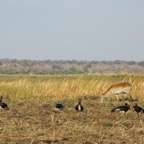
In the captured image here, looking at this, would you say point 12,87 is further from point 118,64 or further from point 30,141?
point 118,64

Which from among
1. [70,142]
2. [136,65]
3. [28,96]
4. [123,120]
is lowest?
[70,142]

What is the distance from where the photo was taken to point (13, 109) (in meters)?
15.5

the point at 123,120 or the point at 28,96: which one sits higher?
the point at 28,96

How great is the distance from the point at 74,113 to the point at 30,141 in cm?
514

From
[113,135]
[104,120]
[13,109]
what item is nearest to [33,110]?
[13,109]

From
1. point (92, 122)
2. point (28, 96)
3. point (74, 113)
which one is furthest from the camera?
point (28, 96)

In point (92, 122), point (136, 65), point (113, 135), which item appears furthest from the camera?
point (136, 65)

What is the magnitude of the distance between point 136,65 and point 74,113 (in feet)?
356

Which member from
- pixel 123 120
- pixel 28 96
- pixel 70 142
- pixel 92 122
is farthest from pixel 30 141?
pixel 28 96

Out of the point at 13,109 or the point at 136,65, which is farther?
the point at 136,65

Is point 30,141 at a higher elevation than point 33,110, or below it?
below

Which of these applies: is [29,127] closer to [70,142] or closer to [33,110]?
[70,142]

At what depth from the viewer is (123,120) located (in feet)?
44.2

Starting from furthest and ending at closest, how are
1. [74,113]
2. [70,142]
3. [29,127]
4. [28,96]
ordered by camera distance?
[28,96] → [74,113] → [29,127] → [70,142]
